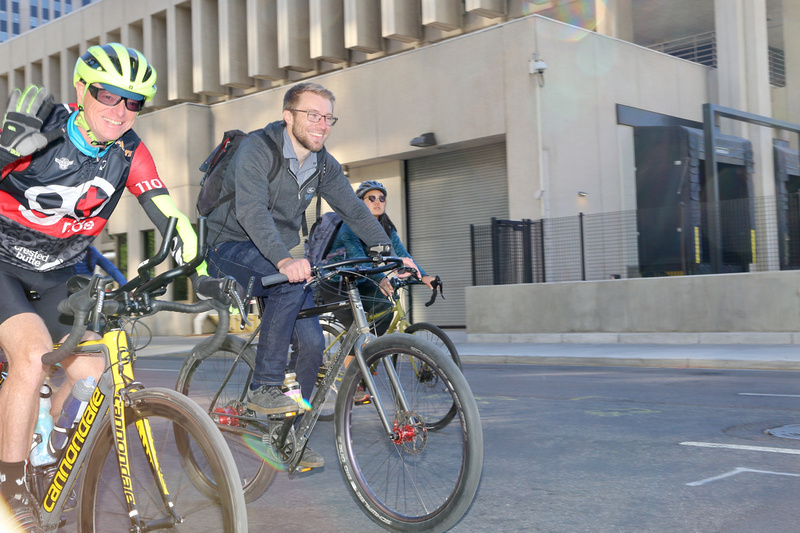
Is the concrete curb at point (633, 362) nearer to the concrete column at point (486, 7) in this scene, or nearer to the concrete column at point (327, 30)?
the concrete column at point (486, 7)

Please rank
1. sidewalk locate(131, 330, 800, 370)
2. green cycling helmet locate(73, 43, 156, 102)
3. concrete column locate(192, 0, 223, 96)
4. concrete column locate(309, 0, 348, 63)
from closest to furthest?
green cycling helmet locate(73, 43, 156, 102)
sidewalk locate(131, 330, 800, 370)
concrete column locate(309, 0, 348, 63)
concrete column locate(192, 0, 223, 96)

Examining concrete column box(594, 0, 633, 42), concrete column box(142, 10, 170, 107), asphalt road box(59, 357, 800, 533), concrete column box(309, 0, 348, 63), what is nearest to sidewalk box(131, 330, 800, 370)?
asphalt road box(59, 357, 800, 533)

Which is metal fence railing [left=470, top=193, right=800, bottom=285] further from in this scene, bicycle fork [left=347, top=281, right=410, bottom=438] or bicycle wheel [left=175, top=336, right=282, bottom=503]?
bicycle fork [left=347, top=281, right=410, bottom=438]

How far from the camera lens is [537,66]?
18875 mm

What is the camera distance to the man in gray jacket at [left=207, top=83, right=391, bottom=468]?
3.98m

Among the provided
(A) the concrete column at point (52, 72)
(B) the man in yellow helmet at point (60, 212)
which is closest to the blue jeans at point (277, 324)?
(B) the man in yellow helmet at point (60, 212)

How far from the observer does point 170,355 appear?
17.7 metres

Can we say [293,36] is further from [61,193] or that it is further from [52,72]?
[61,193]

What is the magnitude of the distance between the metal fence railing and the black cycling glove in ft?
47.5

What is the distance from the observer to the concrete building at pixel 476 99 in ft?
63.2

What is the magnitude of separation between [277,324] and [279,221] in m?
0.58

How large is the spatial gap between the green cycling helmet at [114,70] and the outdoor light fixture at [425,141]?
1799cm

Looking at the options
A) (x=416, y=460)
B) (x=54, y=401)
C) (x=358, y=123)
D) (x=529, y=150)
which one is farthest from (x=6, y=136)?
(x=358, y=123)

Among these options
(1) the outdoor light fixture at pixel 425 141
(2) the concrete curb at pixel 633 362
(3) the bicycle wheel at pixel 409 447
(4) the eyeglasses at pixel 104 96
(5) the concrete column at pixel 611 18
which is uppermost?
(5) the concrete column at pixel 611 18
